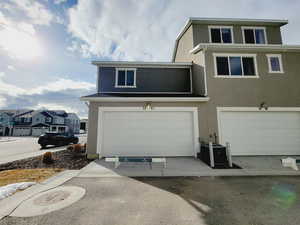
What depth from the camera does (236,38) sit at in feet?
32.5

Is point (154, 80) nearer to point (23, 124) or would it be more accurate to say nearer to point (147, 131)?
point (147, 131)

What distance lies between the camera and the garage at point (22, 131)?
107 feet

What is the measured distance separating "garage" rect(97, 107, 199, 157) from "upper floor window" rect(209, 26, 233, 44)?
6.56 m

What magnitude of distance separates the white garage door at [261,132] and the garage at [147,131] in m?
1.95

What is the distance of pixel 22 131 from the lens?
3281 centimetres

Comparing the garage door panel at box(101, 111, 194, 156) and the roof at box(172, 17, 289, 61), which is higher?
the roof at box(172, 17, 289, 61)

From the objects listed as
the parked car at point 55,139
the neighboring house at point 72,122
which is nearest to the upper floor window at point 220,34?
the parked car at point 55,139

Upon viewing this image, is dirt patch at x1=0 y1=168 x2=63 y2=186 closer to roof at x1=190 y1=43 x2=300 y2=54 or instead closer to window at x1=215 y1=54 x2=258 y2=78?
window at x1=215 y1=54 x2=258 y2=78

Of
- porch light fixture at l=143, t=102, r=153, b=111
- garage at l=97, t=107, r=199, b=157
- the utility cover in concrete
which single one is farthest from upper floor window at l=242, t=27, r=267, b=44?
the utility cover in concrete

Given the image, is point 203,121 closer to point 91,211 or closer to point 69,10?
point 91,211

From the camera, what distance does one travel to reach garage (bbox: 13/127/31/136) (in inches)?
1281

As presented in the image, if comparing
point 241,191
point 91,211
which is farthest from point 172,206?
point 241,191

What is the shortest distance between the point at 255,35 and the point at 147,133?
11.6m

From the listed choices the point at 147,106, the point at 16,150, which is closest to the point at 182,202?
the point at 147,106
